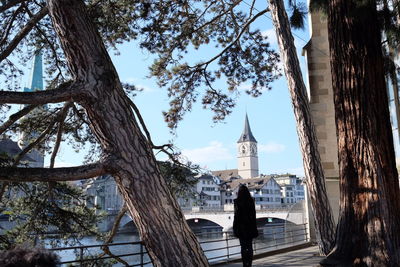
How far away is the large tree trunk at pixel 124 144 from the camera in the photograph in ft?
10.4

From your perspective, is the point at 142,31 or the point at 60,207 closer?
the point at 60,207

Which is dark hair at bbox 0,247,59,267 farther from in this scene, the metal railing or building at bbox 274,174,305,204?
building at bbox 274,174,305,204

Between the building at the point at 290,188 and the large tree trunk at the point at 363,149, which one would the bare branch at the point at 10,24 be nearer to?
the large tree trunk at the point at 363,149

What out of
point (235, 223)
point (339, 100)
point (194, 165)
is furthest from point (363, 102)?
A: point (194, 165)

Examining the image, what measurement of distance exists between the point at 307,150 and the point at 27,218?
5.32 metres

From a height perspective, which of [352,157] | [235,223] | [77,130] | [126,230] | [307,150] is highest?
[77,130]

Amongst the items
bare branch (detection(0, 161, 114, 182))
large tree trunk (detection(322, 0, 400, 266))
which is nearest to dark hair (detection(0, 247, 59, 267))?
bare branch (detection(0, 161, 114, 182))

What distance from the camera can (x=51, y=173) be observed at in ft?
10.2

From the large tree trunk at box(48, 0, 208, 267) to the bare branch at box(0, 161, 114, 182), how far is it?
12 centimetres

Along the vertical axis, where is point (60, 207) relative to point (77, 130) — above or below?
below

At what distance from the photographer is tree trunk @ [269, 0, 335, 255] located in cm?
747

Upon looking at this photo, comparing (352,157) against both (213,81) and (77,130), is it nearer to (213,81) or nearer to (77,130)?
(77,130)

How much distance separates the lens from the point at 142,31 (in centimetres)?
846

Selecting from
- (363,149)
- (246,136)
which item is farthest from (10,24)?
(246,136)
